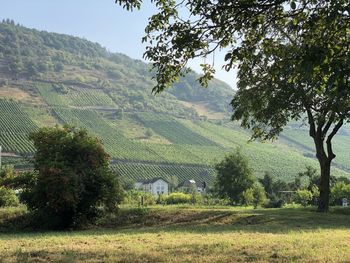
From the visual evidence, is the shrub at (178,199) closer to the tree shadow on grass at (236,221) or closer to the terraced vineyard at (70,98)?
the tree shadow on grass at (236,221)

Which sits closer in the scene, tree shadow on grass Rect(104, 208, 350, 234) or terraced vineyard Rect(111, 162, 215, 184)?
tree shadow on grass Rect(104, 208, 350, 234)

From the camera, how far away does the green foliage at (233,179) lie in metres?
56.2

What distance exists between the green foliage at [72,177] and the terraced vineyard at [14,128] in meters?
63.5

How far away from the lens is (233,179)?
56.2m

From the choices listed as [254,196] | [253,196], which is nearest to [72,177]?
[253,196]

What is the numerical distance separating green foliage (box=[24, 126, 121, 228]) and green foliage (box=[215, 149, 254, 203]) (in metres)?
37.1

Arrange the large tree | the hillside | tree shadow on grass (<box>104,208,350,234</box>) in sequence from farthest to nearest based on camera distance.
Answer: the hillside < tree shadow on grass (<box>104,208,350,234</box>) < the large tree

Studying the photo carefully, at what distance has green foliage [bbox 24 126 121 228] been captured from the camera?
18844 mm

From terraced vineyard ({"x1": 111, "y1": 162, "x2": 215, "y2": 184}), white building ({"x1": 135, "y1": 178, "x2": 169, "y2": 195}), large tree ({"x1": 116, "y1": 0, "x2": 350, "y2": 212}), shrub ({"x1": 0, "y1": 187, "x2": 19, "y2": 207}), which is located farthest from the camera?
terraced vineyard ({"x1": 111, "y1": 162, "x2": 215, "y2": 184})

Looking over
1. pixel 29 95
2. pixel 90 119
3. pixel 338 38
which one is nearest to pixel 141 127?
pixel 90 119

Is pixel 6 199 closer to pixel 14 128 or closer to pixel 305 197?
pixel 305 197

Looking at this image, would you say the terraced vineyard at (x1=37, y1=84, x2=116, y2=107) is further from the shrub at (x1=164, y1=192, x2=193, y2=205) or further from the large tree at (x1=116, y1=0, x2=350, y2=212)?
the large tree at (x1=116, y1=0, x2=350, y2=212)

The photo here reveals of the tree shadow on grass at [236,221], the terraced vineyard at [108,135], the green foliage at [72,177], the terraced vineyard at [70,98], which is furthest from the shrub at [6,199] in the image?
the terraced vineyard at [70,98]

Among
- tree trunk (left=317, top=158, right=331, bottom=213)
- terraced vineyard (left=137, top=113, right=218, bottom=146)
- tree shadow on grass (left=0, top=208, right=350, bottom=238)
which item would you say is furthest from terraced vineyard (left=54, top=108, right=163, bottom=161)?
tree trunk (left=317, top=158, right=331, bottom=213)
